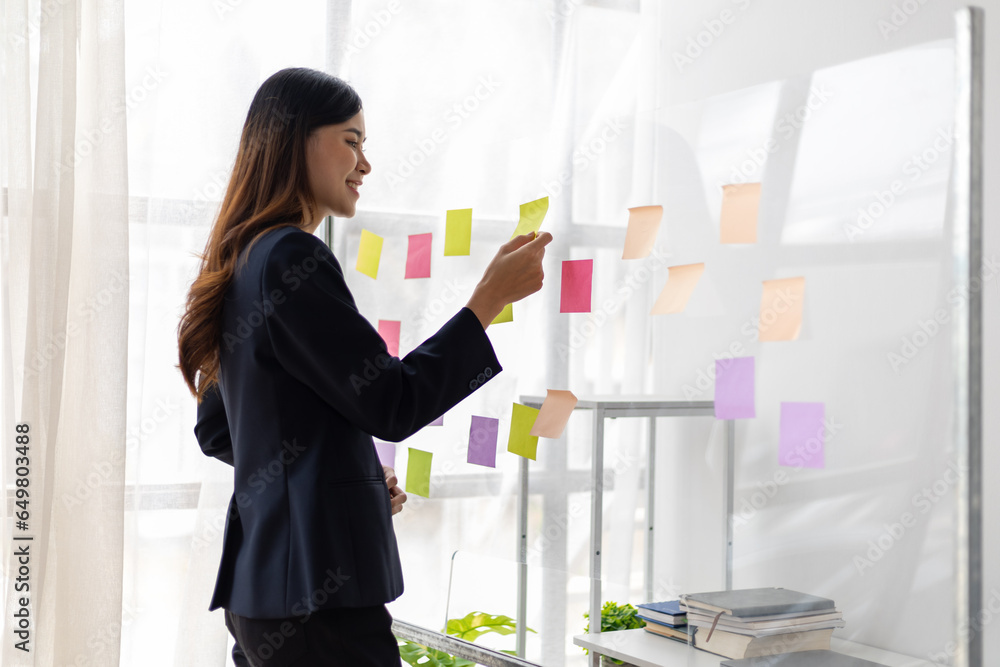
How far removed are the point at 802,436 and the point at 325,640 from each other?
2.27ft

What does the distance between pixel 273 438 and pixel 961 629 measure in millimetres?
878

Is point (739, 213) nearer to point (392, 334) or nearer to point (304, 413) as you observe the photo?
point (304, 413)

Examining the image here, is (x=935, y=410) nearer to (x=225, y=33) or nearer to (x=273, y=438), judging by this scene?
(x=273, y=438)

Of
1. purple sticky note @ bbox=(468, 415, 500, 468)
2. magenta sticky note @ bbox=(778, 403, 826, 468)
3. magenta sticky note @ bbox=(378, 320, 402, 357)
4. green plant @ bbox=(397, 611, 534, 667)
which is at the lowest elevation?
green plant @ bbox=(397, 611, 534, 667)

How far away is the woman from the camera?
109cm

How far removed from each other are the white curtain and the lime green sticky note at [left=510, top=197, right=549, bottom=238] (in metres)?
0.80

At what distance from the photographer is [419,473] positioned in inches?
75.6

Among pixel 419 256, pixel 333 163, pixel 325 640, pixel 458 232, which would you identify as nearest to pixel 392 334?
pixel 419 256

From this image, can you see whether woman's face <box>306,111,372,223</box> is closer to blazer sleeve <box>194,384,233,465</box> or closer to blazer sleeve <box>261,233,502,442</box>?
blazer sleeve <box>261,233,502,442</box>

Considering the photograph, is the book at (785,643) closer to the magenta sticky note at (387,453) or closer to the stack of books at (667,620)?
the stack of books at (667,620)

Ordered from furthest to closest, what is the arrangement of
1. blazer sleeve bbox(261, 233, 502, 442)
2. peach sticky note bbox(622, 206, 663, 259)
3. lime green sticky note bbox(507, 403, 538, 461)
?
lime green sticky note bbox(507, 403, 538, 461) < peach sticky note bbox(622, 206, 663, 259) < blazer sleeve bbox(261, 233, 502, 442)

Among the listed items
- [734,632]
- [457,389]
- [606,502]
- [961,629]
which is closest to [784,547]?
[734,632]

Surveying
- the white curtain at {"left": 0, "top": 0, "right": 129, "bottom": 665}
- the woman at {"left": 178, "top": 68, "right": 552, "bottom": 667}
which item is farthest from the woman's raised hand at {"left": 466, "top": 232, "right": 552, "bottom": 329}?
the white curtain at {"left": 0, "top": 0, "right": 129, "bottom": 665}

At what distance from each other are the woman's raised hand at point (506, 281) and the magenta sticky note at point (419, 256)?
0.57 meters
